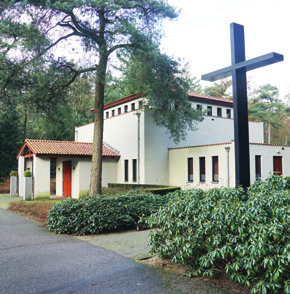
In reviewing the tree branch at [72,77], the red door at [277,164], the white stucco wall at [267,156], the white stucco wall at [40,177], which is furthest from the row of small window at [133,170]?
the red door at [277,164]

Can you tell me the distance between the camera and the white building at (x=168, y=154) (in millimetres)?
19844

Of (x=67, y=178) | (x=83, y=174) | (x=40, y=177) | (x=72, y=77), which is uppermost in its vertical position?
(x=72, y=77)

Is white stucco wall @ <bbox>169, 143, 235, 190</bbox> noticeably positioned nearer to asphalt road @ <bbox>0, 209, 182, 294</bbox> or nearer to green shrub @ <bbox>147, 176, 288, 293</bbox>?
asphalt road @ <bbox>0, 209, 182, 294</bbox>

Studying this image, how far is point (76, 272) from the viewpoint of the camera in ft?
16.2

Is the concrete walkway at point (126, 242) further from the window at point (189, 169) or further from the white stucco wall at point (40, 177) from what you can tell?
the white stucco wall at point (40, 177)

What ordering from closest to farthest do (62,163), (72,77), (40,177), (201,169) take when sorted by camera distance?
(72,77), (40,177), (201,169), (62,163)

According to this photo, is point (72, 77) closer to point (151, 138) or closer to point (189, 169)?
point (151, 138)

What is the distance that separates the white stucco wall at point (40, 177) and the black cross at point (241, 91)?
1681cm

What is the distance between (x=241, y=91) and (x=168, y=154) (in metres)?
17.4

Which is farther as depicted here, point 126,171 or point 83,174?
point 126,171

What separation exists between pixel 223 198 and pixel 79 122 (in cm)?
3793

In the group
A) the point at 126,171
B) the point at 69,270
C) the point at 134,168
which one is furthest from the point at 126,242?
the point at 126,171

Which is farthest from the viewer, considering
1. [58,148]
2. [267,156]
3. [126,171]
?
[126,171]

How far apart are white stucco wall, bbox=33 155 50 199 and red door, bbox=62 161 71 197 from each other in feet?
9.68
